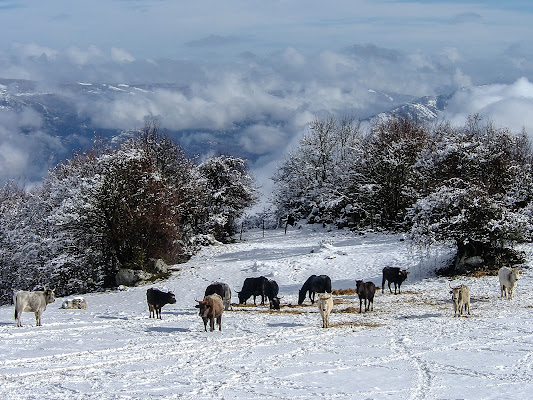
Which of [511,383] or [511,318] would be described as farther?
[511,318]

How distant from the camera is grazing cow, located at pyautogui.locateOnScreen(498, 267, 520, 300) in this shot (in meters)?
23.7

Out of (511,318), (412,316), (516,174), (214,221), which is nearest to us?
(511,318)

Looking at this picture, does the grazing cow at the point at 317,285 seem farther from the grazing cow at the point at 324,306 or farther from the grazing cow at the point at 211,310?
the grazing cow at the point at 211,310

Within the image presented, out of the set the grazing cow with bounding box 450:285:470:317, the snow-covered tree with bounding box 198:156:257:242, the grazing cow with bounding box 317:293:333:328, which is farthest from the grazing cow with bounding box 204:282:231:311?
the snow-covered tree with bounding box 198:156:257:242

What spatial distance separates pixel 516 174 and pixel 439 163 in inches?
189

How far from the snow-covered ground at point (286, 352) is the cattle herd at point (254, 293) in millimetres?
554

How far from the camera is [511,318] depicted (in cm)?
1958

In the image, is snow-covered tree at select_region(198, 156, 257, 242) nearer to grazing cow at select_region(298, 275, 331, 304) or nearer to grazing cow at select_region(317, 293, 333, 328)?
grazing cow at select_region(298, 275, 331, 304)

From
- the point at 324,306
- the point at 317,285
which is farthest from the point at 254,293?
the point at 324,306

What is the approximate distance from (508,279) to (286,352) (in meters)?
13.1

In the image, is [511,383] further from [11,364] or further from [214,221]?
[214,221]

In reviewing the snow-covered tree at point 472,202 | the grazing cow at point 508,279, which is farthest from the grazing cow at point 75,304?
the grazing cow at point 508,279

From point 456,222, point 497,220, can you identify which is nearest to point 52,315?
point 456,222

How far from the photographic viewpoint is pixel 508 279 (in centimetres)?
2398
